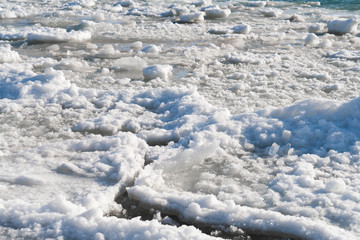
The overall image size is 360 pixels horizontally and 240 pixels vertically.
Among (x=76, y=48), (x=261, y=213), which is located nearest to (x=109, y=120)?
(x=261, y=213)

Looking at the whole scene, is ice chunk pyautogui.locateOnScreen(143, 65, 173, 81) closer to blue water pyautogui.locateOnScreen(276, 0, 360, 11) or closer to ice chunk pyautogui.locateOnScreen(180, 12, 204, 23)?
ice chunk pyautogui.locateOnScreen(180, 12, 204, 23)

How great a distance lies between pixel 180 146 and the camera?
12.2ft

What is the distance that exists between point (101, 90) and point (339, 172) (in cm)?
321

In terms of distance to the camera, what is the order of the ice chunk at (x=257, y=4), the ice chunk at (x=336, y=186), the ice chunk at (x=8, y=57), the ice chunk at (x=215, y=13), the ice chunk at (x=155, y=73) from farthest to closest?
the ice chunk at (x=257, y=4)
the ice chunk at (x=215, y=13)
the ice chunk at (x=8, y=57)
the ice chunk at (x=155, y=73)
the ice chunk at (x=336, y=186)

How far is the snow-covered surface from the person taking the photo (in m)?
2.58

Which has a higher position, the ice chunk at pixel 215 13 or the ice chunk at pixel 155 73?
the ice chunk at pixel 155 73

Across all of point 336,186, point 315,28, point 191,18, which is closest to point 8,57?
point 336,186

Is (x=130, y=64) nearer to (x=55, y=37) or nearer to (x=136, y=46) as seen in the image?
(x=136, y=46)

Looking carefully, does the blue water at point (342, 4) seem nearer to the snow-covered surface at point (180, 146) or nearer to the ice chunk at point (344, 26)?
the ice chunk at point (344, 26)

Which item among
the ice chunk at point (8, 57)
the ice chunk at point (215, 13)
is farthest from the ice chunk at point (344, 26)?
the ice chunk at point (8, 57)

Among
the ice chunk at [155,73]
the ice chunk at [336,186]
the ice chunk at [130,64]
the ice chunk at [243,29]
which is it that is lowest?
the ice chunk at [243,29]

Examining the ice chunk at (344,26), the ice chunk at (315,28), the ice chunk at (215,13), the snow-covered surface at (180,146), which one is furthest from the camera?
the ice chunk at (215,13)

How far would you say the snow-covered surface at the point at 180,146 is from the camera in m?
2.58

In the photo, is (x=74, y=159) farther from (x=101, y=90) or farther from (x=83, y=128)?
(x=101, y=90)
